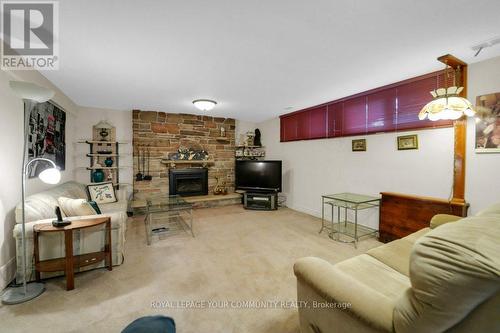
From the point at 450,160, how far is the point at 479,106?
643 millimetres

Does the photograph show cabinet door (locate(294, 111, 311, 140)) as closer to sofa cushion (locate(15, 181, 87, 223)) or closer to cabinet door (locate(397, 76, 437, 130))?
cabinet door (locate(397, 76, 437, 130))

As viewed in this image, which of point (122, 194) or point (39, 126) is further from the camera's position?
point (122, 194)

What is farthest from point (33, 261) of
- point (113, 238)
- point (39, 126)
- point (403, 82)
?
point (403, 82)

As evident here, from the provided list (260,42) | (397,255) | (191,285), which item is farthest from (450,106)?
(191,285)

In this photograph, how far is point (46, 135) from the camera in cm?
293

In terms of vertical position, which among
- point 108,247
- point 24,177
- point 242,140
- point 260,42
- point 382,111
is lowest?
point 108,247

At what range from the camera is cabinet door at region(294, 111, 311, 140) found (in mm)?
4613

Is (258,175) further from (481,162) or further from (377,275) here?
(377,275)

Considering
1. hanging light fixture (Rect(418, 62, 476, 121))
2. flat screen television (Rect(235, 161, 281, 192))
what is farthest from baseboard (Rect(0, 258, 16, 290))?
hanging light fixture (Rect(418, 62, 476, 121))

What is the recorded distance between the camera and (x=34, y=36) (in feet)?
6.16

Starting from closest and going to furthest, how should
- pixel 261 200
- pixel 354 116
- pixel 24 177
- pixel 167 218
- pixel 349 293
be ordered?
pixel 349 293, pixel 24 177, pixel 354 116, pixel 167 218, pixel 261 200

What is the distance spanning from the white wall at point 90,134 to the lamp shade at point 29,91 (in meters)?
2.98

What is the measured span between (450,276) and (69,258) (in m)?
2.71

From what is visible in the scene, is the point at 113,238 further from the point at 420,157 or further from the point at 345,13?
the point at 420,157
